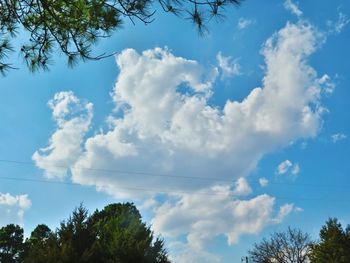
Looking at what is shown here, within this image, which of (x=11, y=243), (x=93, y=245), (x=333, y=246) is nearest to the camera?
(x=93, y=245)

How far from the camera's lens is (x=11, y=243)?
178 ft

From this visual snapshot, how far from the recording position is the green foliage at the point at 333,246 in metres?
28.6

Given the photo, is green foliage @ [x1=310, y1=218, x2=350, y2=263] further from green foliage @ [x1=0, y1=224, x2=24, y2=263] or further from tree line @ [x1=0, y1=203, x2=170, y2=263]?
green foliage @ [x1=0, y1=224, x2=24, y2=263]

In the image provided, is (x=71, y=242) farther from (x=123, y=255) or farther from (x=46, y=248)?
(x=123, y=255)

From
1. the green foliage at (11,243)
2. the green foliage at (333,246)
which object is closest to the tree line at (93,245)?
the green foliage at (333,246)

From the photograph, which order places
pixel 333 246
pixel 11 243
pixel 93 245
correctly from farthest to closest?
pixel 11 243 < pixel 333 246 < pixel 93 245

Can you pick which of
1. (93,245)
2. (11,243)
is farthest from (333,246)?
(11,243)

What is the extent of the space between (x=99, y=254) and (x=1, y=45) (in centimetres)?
1255

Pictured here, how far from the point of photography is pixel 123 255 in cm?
1672

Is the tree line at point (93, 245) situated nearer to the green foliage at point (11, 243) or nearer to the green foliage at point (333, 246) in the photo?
the green foliage at point (333, 246)

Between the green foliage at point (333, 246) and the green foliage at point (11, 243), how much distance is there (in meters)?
38.5

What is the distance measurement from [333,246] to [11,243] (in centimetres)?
4201

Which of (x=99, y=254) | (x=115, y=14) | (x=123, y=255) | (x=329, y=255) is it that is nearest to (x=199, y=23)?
(x=115, y=14)

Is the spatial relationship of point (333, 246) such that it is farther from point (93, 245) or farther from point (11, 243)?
point (11, 243)
